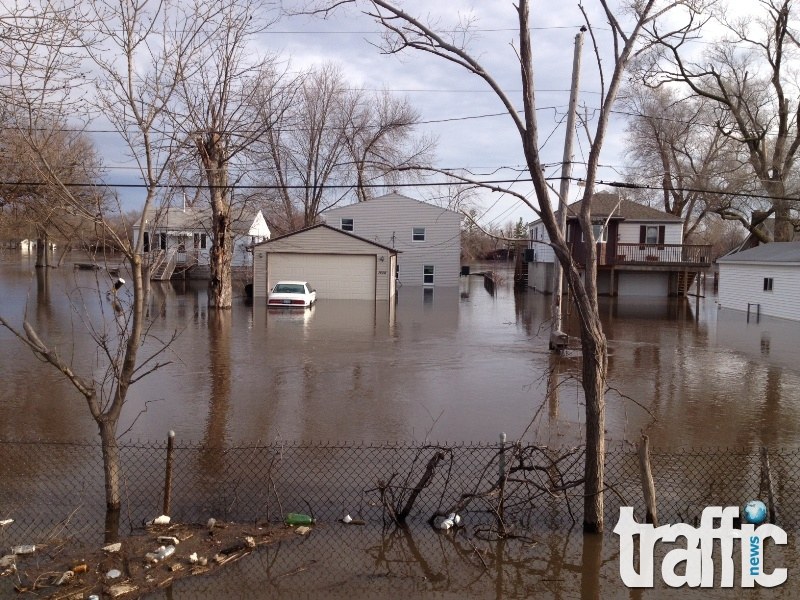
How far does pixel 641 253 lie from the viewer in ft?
123

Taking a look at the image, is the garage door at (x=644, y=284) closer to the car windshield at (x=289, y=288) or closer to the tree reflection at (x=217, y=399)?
the car windshield at (x=289, y=288)

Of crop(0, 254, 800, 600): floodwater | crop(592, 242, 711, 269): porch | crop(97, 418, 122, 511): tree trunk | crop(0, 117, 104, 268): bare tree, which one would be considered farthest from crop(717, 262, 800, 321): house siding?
crop(97, 418, 122, 511): tree trunk

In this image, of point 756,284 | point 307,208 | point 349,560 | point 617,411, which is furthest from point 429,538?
point 307,208

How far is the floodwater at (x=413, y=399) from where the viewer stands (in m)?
5.40

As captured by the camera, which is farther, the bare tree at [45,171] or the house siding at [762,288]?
the house siding at [762,288]

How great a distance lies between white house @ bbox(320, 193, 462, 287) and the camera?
4419 cm

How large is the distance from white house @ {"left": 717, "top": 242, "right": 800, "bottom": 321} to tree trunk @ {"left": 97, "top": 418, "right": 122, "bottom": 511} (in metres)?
26.4

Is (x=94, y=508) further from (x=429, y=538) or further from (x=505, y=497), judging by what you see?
(x=505, y=497)

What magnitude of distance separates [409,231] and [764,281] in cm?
2133

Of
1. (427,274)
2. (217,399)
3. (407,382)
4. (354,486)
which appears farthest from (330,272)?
(354,486)

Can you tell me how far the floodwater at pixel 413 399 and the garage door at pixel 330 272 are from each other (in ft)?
28.3

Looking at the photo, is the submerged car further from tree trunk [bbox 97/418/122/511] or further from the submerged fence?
tree trunk [bbox 97/418/122/511]

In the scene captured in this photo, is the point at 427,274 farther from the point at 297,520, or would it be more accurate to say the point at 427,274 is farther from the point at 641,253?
the point at 297,520

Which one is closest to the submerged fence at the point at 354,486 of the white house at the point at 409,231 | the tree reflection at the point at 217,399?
the tree reflection at the point at 217,399
